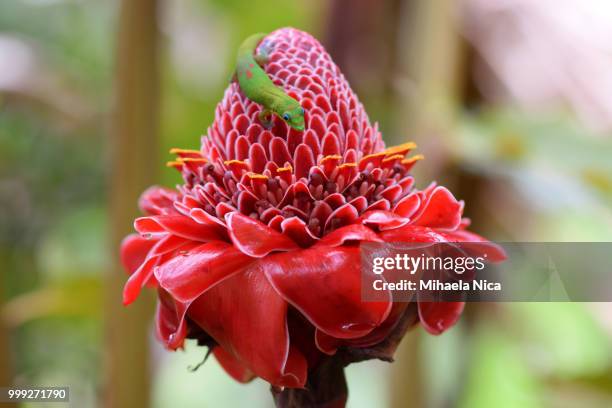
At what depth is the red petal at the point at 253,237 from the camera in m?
0.54

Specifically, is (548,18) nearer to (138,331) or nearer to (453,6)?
(453,6)

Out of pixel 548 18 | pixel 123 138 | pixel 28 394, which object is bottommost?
pixel 28 394

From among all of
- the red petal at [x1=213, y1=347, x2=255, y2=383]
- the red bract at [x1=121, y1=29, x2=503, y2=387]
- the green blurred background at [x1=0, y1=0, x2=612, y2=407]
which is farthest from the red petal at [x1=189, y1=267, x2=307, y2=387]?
the green blurred background at [x1=0, y1=0, x2=612, y2=407]

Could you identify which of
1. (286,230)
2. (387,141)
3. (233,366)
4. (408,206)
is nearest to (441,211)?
(408,206)

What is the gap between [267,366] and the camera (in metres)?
0.53

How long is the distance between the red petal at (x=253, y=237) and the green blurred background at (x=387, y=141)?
57 centimetres

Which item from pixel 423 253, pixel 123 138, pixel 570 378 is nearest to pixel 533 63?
pixel 570 378

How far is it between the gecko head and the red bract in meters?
0.03

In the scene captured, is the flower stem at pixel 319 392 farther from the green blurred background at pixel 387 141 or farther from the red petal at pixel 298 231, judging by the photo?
the green blurred background at pixel 387 141

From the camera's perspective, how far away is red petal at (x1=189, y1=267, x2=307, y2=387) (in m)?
0.52

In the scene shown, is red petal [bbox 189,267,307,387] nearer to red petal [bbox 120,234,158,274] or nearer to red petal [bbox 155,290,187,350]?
red petal [bbox 155,290,187,350]

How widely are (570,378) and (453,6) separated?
0.93 meters

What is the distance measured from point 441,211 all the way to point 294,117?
163mm

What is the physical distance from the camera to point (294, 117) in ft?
2.00
